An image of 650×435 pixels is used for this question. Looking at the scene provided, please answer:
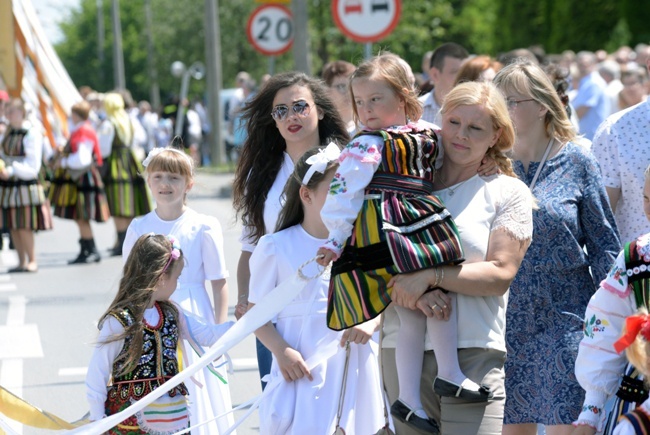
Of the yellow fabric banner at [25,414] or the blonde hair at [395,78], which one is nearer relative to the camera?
the blonde hair at [395,78]

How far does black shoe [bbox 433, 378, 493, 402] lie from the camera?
388 centimetres


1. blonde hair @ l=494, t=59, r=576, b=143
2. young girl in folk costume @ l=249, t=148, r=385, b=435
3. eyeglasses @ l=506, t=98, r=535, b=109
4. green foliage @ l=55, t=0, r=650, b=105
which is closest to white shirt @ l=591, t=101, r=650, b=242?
blonde hair @ l=494, t=59, r=576, b=143

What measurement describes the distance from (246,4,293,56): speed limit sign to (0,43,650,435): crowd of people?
11.2m

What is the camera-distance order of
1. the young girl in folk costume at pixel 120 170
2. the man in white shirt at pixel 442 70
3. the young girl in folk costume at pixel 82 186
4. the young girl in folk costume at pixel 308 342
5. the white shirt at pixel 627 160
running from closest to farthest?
the young girl in folk costume at pixel 308 342
the white shirt at pixel 627 160
the man in white shirt at pixel 442 70
the young girl in folk costume at pixel 82 186
the young girl in folk costume at pixel 120 170

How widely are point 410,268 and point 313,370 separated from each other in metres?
0.87

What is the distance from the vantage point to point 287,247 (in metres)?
4.64

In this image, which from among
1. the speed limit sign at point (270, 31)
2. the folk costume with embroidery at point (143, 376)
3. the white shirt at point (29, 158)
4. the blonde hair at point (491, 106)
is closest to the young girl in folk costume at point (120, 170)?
the white shirt at point (29, 158)

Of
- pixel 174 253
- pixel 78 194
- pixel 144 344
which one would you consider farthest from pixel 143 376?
pixel 78 194

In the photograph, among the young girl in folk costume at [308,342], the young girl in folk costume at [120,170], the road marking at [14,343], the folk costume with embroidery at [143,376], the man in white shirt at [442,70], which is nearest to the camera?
the young girl in folk costume at [308,342]

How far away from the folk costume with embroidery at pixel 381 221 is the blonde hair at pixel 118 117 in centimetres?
1121

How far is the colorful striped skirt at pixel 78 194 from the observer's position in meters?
14.8

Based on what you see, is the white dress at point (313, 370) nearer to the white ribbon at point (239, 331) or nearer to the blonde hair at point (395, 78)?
the white ribbon at point (239, 331)

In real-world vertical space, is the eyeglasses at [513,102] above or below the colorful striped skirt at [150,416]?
above

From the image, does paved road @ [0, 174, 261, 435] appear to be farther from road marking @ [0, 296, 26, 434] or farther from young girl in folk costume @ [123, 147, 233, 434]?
young girl in folk costume @ [123, 147, 233, 434]
